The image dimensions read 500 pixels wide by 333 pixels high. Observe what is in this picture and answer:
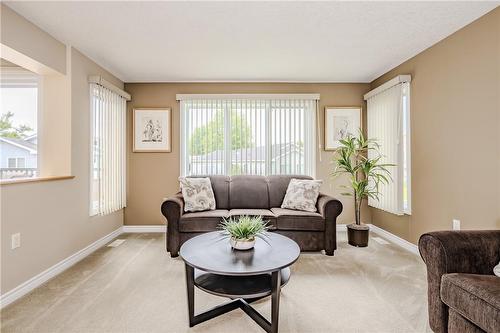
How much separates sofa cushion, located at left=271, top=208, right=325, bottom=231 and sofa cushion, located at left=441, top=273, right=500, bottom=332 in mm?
1702

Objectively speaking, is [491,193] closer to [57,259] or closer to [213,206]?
[213,206]

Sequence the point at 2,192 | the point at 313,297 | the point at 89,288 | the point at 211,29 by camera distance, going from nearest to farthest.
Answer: the point at 2,192 < the point at 313,297 < the point at 89,288 < the point at 211,29

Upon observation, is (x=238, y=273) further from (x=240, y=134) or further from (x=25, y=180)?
(x=240, y=134)

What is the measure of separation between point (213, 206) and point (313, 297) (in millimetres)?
1802

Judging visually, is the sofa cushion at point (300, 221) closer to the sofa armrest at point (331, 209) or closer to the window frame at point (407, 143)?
the sofa armrest at point (331, 209)

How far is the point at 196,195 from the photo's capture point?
349 centimetres

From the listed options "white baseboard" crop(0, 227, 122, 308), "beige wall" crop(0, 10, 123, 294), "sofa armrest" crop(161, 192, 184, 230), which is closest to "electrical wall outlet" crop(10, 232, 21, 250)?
"beige wall" crop(0, 10, 123, 294)

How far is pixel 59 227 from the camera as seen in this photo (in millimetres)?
2760

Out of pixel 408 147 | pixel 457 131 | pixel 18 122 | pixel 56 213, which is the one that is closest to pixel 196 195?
pixel 56 213

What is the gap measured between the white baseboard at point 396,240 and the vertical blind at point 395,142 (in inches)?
15.3

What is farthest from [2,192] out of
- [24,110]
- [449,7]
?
[449,7]

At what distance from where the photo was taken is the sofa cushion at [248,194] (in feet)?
12.4

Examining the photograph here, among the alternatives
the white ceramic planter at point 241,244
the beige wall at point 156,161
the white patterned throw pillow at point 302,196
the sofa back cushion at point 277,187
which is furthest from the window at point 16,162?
the white patterned throw pillow at point 302,196

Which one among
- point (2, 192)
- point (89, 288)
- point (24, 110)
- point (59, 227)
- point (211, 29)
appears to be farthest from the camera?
point (24, 110)
